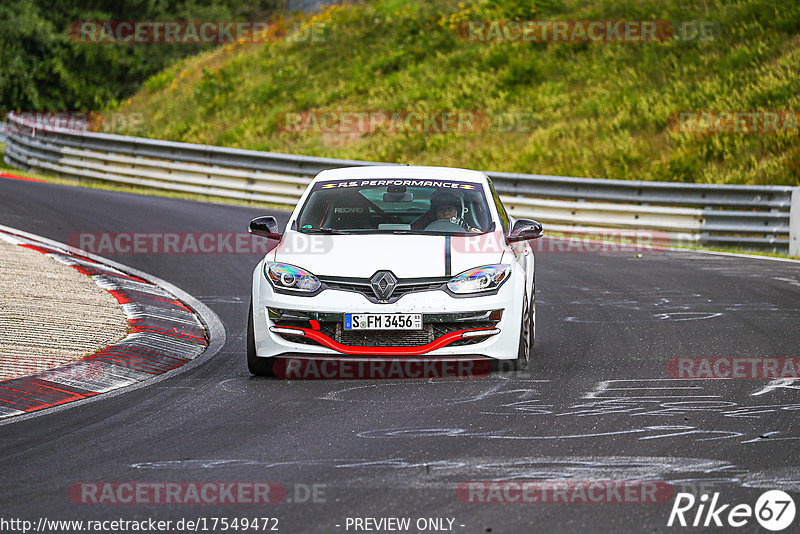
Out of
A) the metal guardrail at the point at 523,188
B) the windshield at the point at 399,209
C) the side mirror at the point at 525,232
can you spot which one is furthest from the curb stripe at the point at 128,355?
the metal guardrail at the point at 523,188

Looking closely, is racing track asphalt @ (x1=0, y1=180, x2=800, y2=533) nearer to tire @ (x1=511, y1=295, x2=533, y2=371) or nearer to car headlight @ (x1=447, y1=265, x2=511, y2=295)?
tire @ (x1=511, y1=295, x2=533, y2=371)

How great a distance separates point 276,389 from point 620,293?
591 cm

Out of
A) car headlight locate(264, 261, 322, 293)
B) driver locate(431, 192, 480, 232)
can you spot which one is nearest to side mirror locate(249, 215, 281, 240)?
car headlight locate(264, 261, 322, 293)

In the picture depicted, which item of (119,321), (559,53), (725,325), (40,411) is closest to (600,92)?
(559,53)

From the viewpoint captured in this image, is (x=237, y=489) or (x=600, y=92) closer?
(x=237, y=489)

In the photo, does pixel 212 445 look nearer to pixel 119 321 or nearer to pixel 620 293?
pixel 119 321

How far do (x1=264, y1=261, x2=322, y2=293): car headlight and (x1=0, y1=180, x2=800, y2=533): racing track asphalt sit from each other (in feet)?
2.27

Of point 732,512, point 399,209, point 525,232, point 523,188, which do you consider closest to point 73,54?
point 523,188

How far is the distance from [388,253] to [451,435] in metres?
2.16

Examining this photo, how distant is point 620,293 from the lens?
1252 centimetres

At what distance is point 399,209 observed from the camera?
30.5 feet

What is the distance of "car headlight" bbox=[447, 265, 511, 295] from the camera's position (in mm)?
7922

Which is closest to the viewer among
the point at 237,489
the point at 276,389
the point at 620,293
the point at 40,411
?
the point at 237,489

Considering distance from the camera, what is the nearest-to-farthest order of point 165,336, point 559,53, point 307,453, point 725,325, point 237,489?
point 237,489 → point 307,453 → point 165,336 → point 725,325 → point 559,53
